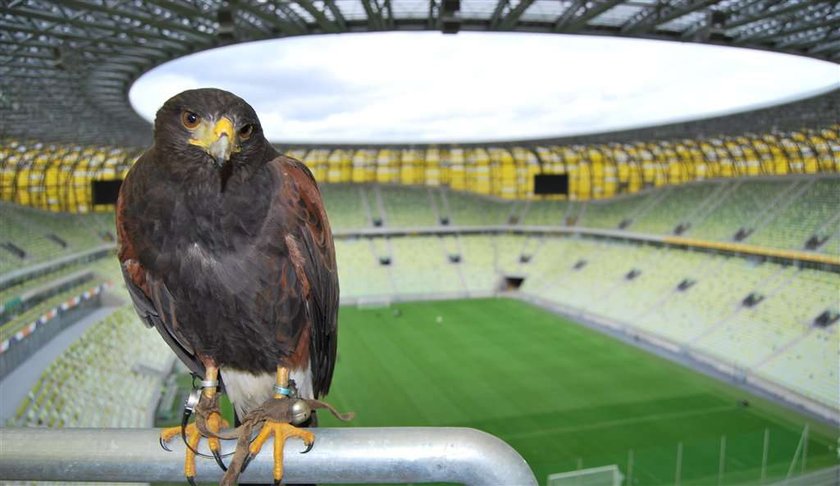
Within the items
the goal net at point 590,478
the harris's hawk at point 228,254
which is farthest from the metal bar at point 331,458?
the goal net at point 590,478

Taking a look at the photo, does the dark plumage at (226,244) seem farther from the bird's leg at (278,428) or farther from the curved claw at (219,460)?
the curved claw at (219,460)

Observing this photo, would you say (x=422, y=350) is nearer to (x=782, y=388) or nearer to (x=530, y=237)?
(x=782, y=388)

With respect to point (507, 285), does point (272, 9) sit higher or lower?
higher

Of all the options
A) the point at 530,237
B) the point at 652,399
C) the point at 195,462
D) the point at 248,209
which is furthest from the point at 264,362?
the point at 530,237

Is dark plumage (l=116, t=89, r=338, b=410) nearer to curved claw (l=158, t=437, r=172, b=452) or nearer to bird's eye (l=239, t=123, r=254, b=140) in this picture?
bird's eye (l=239, t=123, r=254, b=140)

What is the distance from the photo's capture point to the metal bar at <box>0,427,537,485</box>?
130 centimetres

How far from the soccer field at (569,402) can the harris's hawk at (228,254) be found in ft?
21.3

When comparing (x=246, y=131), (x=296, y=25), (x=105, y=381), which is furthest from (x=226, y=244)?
(x=105, y=381)

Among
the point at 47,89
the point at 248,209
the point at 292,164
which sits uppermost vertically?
the point at 47,89

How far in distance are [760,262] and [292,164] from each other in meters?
21.6

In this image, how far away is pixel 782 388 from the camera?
13719mm

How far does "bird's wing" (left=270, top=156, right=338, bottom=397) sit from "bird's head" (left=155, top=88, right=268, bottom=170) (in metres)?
0.27

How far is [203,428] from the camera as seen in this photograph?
1.66 metres

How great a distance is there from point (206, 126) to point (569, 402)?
1320 centimetres
